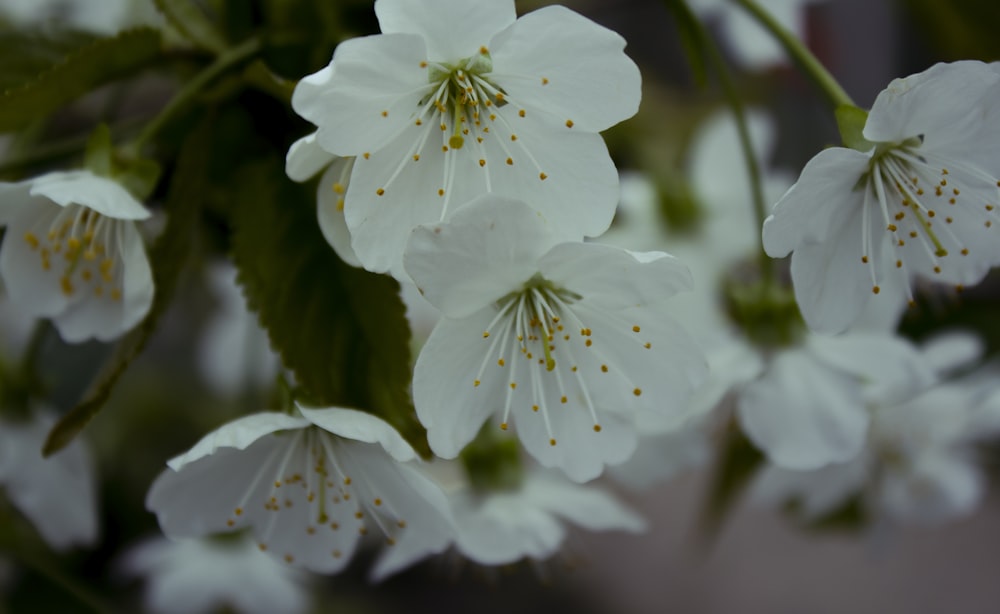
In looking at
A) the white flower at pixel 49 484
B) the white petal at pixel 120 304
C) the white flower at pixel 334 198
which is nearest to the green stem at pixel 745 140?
the white flower at pixel 334 198

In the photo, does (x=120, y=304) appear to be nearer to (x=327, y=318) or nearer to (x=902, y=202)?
(x=327, y=318)

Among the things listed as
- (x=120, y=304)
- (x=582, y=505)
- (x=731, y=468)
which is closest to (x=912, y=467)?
(x=731, y=468)

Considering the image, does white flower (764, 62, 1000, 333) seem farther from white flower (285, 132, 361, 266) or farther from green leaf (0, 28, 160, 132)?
green leaf (0, 28, 160, 132)

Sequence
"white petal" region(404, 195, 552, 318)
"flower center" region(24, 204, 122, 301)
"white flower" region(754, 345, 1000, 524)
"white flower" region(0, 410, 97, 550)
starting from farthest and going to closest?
1. "white flower" region(754, 345, 1000, 524)
2. "white flower" region(0, 410, 97, 550)
3. "flower center" region(24, 204, 122, 301)
4. "white petal" region(404, 195, 552, 318)

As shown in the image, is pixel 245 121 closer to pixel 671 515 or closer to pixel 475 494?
pixel 475 494

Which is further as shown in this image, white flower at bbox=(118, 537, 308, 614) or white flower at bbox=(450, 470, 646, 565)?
white flower at bbox=(118, 537, 308, 614)

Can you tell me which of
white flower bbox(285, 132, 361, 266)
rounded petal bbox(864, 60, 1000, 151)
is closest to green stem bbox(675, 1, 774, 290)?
rounded petal bbox(864, 60, 1000, 151)
